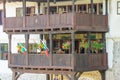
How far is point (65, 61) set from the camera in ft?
120

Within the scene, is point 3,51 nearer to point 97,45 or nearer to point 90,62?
point 97,45

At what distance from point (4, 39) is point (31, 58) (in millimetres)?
9244

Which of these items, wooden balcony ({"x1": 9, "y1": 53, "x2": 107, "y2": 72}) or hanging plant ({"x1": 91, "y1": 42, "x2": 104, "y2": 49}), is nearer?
wooden balcony ({"x1": 9, "y1": 53, "x2": 107, "y2": 72})

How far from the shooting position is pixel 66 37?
42.0 meters

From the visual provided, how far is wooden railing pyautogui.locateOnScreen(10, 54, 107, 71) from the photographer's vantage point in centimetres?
3643

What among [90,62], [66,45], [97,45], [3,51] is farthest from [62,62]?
[3,51]

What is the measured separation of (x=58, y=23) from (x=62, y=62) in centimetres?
303

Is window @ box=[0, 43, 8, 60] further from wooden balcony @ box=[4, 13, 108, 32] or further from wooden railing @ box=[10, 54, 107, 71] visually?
wooden railing @ box=[10, 54, 107, 71]

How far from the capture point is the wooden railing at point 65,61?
1434 inches

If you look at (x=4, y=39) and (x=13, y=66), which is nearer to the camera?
(x=13, y=66)

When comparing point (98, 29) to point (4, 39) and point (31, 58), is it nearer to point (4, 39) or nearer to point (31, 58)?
point (31, 58)

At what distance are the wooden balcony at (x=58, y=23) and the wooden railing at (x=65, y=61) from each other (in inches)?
84.4

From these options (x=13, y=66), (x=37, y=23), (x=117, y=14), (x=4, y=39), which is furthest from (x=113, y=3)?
(x=4, y=39)

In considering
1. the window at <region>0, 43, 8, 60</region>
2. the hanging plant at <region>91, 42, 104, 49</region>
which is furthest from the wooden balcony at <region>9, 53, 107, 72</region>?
the window at <region>0, 43, 8, 60</region>
